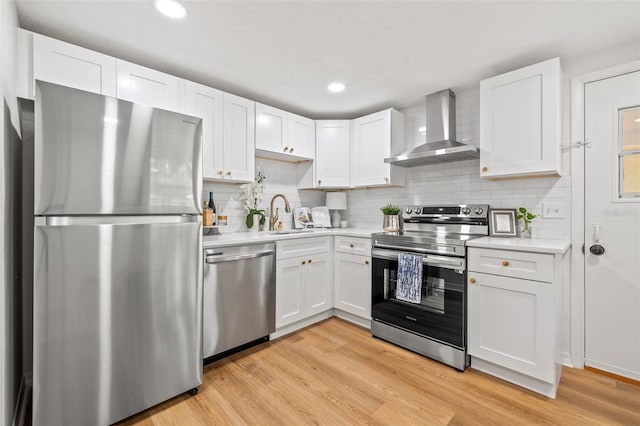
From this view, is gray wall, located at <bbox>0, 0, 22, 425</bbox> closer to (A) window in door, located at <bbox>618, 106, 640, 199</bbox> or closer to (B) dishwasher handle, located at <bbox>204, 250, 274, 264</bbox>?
(B) dishwasher handle, located at <bbox>204, 250, 274, 264</bbox>

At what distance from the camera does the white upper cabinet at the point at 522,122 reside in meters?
2.10

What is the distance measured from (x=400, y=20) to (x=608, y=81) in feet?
5.49

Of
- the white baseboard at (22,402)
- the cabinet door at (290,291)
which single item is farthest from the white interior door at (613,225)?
the white baseboard at (22,402)

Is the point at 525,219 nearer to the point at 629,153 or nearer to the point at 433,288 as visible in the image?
the point at 629,153

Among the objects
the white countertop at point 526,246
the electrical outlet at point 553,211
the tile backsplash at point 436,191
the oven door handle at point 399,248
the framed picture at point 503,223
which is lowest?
the oven door handle at point 399,248

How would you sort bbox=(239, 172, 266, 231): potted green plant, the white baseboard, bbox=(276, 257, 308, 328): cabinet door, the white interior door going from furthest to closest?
1. bbox=(239, 172, 266, 231): potted green plant
2. bbox=(276, 257, 308, 328): cabinet door
3. the white interior door
4. the white baseboard

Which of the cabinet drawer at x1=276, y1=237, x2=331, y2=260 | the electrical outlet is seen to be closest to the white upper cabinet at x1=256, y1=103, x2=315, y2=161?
the cabinet drawer at x1=276, y1=237, x2=331, y2=260

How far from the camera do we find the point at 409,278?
242cm

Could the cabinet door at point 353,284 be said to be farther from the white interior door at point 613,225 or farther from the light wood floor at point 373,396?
the white interior door at point 613,225

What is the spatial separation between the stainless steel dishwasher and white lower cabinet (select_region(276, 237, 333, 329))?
0.30 feet

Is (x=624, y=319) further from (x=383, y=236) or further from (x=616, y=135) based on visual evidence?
(x=383, y=236)

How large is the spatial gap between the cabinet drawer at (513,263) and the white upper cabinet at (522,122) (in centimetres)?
69

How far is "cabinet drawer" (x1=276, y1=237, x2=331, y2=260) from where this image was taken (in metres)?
2.64

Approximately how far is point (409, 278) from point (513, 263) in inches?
29.4
